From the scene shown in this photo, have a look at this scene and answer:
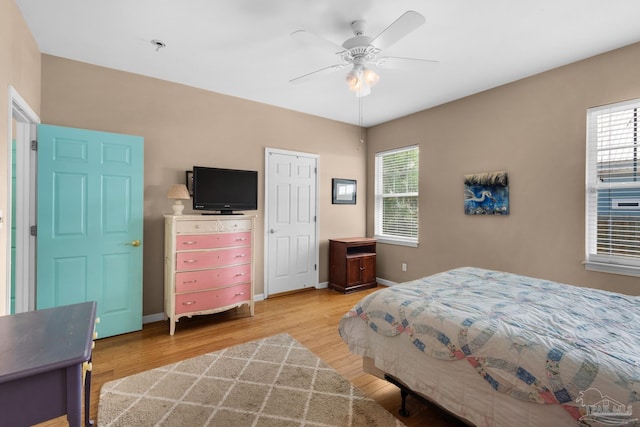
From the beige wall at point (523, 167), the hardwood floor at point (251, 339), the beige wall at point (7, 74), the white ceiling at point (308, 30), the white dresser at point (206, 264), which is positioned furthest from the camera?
the white dresser at point (206, 264)

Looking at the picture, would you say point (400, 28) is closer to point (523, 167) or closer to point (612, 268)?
point (523, 167)

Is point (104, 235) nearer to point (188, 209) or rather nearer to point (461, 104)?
point (188, 209)

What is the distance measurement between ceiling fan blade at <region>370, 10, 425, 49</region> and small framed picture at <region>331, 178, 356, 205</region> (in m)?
2.78

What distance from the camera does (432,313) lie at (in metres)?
1.67

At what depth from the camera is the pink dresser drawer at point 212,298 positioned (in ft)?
9.96

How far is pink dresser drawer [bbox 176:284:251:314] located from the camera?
119 inches

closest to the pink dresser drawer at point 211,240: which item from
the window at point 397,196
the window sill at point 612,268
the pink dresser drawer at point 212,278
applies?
the pink dresser drawer at point 212,278

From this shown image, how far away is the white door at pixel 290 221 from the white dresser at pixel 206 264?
0.74 metres

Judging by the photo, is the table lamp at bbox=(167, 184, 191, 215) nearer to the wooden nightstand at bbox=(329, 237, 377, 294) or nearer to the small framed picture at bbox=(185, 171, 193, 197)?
the small framed picture at bbox=(185, 171, 193, 197)

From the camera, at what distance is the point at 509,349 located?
1333mm

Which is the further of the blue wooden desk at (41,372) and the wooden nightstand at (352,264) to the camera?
the wooden nightstand at (352,264)

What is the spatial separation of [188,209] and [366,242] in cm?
260

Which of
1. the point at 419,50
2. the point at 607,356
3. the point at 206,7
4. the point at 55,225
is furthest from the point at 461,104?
the point at 55,225

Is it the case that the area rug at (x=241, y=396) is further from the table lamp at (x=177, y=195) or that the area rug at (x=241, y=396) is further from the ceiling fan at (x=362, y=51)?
the ceiling fan at (x=362, y=51)
